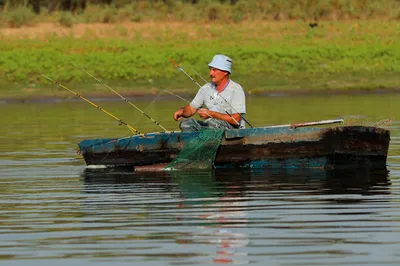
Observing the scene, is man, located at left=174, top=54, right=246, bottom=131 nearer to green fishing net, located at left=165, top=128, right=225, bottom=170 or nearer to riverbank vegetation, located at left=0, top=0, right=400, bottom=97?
green fishing net, located at left=165, top=128, right=225, bottom=170

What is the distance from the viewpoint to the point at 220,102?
1470 centimetres

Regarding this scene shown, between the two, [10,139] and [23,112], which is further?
[23,112]

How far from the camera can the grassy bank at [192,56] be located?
33.1 m

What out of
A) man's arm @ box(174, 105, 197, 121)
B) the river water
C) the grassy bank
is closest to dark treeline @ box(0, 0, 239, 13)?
the grassy bank

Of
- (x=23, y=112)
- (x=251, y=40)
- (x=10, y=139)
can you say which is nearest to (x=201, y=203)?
(x=10, y=139)

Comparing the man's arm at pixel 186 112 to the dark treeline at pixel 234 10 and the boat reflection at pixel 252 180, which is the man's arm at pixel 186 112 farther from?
the dark treeline at pixel 234 10

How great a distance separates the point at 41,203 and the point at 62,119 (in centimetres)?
1318

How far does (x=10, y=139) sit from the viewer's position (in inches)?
808

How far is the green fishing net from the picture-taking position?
1442 centimetres

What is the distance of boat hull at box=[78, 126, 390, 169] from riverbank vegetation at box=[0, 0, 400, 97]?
17.4 m

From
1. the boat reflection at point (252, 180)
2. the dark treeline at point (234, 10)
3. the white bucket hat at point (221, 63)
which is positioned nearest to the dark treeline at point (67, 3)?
the dark treeline at point (234, 10)

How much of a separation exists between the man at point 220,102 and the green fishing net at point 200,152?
23 centimetres

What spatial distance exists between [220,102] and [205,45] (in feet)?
70.7

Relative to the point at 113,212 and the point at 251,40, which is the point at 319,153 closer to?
the point at 113,212
